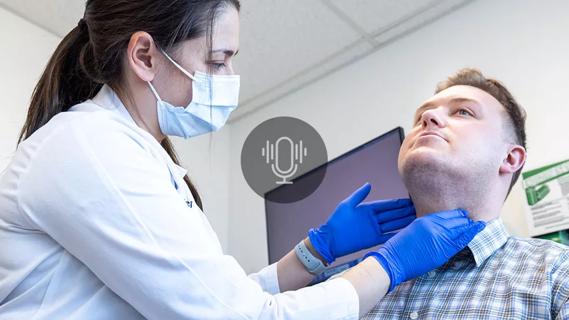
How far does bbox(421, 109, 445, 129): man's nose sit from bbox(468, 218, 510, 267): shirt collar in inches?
11.5

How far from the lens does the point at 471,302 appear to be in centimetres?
114

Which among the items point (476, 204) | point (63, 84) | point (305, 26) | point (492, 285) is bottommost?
point (492, 285)

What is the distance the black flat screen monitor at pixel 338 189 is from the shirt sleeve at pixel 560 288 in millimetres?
699

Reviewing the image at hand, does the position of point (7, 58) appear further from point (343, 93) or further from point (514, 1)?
point (514, 1)

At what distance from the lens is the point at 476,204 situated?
4.50ft

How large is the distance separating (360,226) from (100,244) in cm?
87

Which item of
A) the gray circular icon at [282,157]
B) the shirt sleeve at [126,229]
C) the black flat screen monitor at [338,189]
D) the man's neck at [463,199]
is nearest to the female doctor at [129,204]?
the shirt sleeve at [126,229]

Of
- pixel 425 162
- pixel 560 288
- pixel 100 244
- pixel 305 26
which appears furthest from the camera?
pixel 305 26

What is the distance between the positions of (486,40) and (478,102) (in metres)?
0.86

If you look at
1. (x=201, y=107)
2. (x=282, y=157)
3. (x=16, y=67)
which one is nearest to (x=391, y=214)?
(x=201, y=107)

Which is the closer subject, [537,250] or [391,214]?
[537,250]

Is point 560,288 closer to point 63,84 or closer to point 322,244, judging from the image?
point 322,244

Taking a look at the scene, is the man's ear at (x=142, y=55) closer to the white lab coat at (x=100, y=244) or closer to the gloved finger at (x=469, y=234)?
the white lab coat at (x=100, y=244)

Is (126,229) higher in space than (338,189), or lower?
higher
